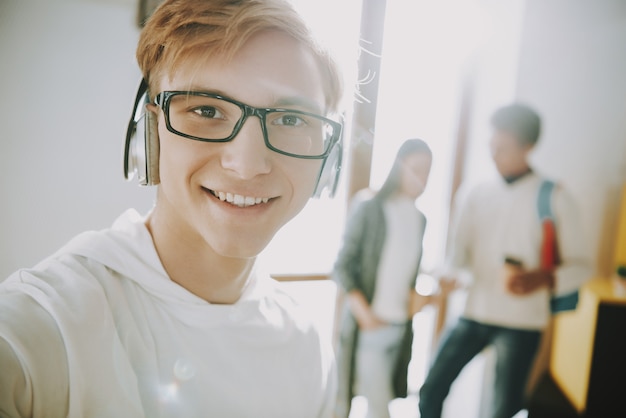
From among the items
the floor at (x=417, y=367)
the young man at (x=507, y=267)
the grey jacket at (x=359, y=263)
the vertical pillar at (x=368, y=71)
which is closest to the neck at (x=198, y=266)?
the floor at (x=417, y=367)

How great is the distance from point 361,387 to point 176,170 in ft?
3.62

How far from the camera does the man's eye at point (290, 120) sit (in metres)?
0.60

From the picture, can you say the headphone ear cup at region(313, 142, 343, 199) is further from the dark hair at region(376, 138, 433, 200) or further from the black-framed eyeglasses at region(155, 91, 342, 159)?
the dark hair at region(376, 138, 433, 200)

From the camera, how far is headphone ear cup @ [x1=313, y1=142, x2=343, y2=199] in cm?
73

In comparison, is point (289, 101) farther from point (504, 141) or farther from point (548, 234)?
point (548, 234)

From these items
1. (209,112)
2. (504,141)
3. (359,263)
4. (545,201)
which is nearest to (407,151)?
(359,263)

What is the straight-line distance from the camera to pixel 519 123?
162 cm

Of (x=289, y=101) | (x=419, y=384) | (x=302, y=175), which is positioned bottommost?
(x=419, y=384)

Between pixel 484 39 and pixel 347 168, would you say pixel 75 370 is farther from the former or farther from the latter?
pixel 484 39

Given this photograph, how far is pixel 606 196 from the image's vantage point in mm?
2141

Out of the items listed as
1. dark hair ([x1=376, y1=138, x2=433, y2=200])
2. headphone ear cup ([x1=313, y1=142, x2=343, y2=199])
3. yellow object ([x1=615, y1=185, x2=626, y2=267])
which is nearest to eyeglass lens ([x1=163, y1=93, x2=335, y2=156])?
headphone ear cup ([x1=313, y1=142, x2=343, y2=199])

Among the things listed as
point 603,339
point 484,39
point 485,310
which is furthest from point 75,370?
point 603,339

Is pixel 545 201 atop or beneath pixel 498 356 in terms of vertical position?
atop

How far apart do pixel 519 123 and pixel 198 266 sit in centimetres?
152
